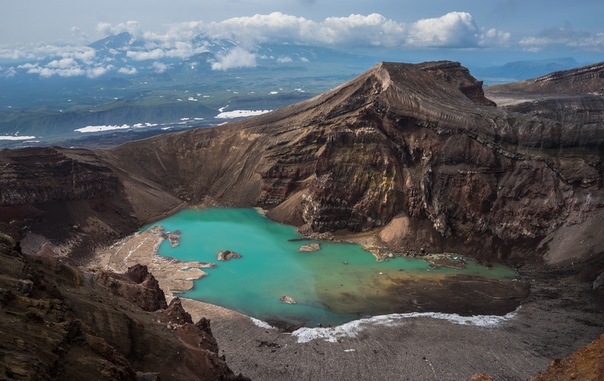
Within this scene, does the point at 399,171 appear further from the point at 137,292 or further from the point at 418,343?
the point at 137,292

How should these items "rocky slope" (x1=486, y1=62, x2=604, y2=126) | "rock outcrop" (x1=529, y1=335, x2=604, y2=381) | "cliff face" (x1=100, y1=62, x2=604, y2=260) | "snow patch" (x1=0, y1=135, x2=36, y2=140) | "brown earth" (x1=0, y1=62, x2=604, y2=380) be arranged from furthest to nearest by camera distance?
"snow patch" (x1=0, y1=135, x2=36, y2=140) → "rocky slope" (x1=486, y1=62, x2=604, y2=126) → "cliff face" (x1=100, y1=62, x2=604, y2=260) → "brown earth" (x1=0, y1=62, x2=604, y2=380) → "rock outcrop" (x1=529, y1=335, x2=604, y2=381)

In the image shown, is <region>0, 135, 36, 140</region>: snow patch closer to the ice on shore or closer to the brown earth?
the brown earth

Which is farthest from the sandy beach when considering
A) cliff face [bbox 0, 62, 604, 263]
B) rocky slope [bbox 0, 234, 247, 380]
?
cliff face [bbox 0, 62, 604, 263]

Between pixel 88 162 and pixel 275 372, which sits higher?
pixel 88 162

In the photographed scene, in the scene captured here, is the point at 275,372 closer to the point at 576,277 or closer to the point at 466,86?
the point at 576,277

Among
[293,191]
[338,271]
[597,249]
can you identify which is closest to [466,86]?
[293,191]
